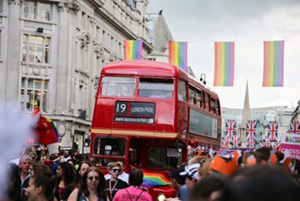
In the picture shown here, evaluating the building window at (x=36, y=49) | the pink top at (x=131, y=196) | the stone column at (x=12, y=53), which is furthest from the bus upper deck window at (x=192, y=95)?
the building window at (x=36, y=49)

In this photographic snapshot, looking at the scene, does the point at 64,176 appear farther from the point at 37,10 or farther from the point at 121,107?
the point at 37,10

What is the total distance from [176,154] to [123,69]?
290 centimetres

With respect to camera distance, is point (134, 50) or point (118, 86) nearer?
point (118, 86)

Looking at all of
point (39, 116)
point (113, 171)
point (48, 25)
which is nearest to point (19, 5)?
point (48, 25)

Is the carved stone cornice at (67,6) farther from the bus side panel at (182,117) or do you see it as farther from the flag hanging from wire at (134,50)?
the bus side panel at (182,117)

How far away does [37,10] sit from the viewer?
52938mm

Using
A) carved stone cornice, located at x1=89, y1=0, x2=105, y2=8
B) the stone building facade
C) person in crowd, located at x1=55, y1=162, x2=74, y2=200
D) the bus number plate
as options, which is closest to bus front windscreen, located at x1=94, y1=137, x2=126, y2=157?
the bus number plate

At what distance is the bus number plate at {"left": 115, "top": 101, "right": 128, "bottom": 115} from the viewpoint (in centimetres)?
1936

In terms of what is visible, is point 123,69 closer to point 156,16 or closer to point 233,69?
point 233,69

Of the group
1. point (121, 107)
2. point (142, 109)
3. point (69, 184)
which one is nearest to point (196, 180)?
point (69, 184)

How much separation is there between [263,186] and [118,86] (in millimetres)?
18100

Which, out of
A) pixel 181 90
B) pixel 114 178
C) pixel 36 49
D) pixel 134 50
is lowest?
pixel 114 178

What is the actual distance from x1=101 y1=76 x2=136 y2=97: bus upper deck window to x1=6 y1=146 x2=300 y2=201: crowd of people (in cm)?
258

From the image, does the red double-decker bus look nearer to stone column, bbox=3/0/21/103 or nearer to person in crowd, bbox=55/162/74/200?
person in crowd, bbox=55/162/74/200
